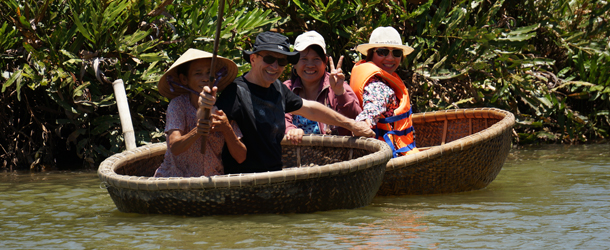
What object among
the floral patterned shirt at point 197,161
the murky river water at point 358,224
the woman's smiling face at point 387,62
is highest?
the woman's smiling face at point 387,62

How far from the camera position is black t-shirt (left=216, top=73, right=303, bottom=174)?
194 inches

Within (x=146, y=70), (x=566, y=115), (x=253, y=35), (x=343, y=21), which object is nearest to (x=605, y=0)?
(x=566, y=115)

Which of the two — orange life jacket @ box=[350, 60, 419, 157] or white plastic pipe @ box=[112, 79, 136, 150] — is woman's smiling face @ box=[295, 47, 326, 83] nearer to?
orange life jacket @ box=[350, 60, 419, 157]

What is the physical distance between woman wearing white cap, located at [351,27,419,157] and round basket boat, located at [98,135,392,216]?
0.65 metres

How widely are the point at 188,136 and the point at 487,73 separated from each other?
567 centimetres

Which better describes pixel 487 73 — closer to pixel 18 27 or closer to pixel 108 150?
pixel 108 150

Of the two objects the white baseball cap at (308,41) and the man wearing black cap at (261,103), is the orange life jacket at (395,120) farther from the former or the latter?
the man wearing black cap at (261,103)

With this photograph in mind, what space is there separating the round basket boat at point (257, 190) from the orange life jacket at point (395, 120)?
70cm

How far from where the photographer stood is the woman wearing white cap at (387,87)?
5918 mm

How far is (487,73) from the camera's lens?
30.8 feet

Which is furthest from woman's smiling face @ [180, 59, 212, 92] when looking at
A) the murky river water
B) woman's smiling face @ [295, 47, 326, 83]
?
woman's smiling face @ [295, 47, 326, 83]

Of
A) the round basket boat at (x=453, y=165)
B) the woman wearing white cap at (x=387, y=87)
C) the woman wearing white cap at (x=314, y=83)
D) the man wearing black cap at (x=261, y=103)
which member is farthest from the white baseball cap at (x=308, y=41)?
the round basket boat at (x=453, y=165)

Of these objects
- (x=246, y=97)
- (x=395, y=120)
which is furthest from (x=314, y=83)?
(x=246, y=97)

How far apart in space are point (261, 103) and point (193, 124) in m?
0.49
